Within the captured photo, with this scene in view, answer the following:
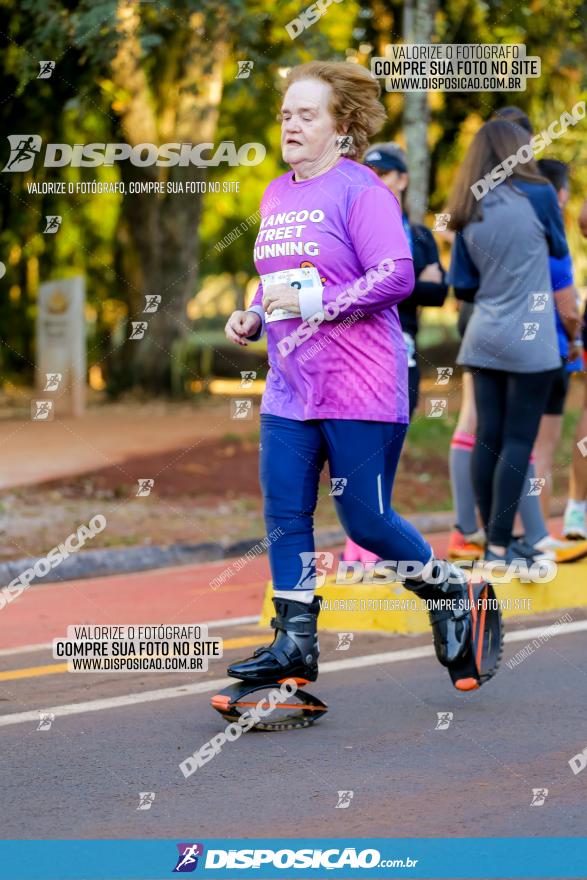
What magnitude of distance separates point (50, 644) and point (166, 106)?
13890mm

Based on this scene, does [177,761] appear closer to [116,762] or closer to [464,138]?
[116,762]

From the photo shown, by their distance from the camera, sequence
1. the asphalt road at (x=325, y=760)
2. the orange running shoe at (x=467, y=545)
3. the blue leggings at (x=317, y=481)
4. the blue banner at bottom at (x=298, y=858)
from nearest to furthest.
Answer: the blue banner at bottom at (x=298, y=858), the asphalt road at (x=325, y=760), the blue leggings at (x=317, y=481), the orange running shoe at (x=467, y=545)

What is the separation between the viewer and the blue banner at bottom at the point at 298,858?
3.67 m

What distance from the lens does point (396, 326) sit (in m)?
5.13

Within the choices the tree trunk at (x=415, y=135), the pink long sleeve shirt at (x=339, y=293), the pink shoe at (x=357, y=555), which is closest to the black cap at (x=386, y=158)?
the pink shoe at (x=357, y=555)

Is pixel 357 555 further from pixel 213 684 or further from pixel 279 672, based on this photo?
pixel 279 672

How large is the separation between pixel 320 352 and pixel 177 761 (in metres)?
1.33

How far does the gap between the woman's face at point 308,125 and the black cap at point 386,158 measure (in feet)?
6.67

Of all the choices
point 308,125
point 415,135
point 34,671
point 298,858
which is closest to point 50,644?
point 34,671

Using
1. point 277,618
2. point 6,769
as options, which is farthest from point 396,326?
point 6,769

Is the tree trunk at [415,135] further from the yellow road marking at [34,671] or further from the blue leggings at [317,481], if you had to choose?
the blue leggings at [317,481]

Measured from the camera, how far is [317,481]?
5.12 meters

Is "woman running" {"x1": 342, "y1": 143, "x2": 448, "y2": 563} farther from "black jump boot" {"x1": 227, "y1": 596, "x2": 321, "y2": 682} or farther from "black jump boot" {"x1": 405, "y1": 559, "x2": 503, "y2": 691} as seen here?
"black jump boot" {"x1": 227, "y1": 596, "x2": 321, "y2": 682}

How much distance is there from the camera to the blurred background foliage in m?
13.8
